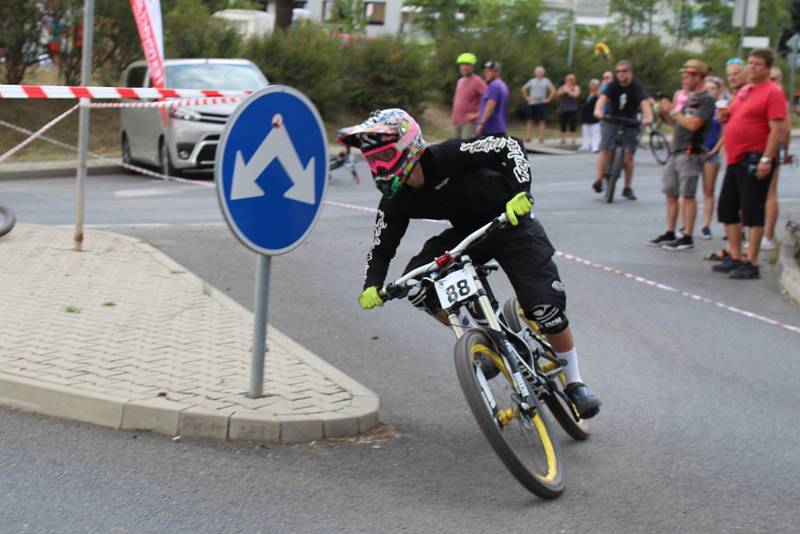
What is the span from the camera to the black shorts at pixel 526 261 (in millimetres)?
5758

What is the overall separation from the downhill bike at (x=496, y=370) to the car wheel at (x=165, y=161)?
14.2 m

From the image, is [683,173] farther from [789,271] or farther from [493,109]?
[493,109]

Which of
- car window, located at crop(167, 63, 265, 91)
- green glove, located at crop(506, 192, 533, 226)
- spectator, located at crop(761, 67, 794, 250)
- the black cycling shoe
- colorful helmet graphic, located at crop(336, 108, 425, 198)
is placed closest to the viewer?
colorful helmet graphic, located at crop(336, 108, 425, 198)

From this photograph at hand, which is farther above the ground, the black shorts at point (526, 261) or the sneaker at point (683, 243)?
the black shorts at point (526, 261)

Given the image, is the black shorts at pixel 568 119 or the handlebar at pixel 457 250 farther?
the black shorts at pixel 568 119

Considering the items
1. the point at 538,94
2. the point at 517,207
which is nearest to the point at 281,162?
the point at 517,207

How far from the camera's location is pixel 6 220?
11.2m

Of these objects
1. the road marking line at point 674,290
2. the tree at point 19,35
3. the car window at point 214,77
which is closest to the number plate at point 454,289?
the road marking line at point 674,290

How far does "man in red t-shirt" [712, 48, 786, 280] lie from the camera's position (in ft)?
35.9

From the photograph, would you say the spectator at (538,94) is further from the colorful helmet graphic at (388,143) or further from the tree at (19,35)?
the colorful helmet graphic at (388,143)

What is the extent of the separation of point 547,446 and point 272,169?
1.86m

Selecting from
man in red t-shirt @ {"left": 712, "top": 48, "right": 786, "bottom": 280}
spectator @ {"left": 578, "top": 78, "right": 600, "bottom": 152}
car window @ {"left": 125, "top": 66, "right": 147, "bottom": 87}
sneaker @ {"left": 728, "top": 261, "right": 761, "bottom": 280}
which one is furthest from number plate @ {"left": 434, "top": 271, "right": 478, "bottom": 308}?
spectator @ {"left": 578, "top": 78, "right": 600, "bottom": 152}

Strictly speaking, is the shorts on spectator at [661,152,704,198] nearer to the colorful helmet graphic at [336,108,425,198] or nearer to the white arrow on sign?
the white arrow on sign

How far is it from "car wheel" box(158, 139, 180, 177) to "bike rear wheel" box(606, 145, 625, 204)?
692 cm
